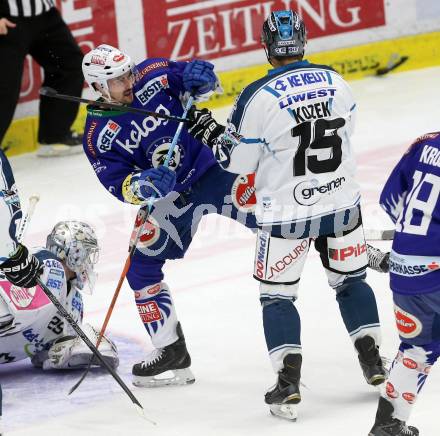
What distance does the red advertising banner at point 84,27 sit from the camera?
8.98 metres

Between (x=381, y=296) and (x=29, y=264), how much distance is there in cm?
194

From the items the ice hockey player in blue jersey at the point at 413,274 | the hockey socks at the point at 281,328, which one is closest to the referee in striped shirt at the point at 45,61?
the hockey socks at the point at 281,328

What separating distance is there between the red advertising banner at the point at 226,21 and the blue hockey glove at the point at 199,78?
13.6 ft

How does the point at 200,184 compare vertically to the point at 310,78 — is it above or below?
below

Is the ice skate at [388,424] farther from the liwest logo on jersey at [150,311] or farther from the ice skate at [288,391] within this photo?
the liwest logo on jersey at [150,311]

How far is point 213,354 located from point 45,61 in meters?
3.74

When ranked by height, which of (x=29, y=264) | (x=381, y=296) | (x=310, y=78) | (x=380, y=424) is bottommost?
(x=381, y=296)

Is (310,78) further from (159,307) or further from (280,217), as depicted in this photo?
(159,307)

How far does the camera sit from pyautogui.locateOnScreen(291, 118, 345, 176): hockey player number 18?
15.0 ft

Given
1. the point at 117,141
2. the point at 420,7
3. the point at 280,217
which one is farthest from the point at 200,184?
the point at 420,7

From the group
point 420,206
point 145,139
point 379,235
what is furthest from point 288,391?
point 379,235

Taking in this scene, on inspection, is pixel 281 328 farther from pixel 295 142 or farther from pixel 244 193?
pixel 244 193

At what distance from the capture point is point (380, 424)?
4.22 metres

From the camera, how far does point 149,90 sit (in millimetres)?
5207
